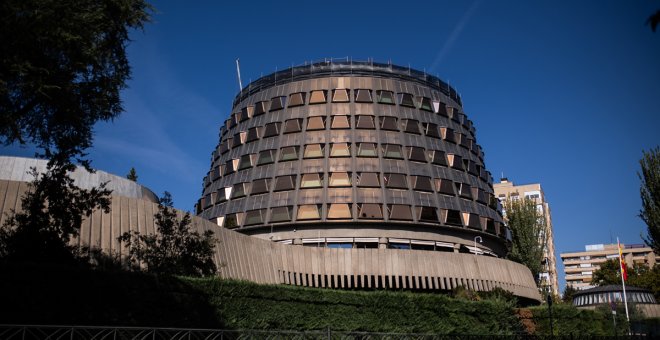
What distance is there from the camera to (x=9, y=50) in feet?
51.8

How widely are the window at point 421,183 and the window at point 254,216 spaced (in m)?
15.0

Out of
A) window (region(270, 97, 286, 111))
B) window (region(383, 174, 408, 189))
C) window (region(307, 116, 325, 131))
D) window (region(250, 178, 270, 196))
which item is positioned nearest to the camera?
window (region(383, 174, 408, 189))

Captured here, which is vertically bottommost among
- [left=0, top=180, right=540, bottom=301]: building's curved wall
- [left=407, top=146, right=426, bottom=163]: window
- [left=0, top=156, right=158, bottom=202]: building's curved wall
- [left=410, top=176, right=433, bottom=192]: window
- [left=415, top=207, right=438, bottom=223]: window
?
[left=0, top=180, right=540, bottom=301]: building's curved wall

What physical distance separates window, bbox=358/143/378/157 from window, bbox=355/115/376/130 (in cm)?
213

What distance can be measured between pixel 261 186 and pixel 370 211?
1155cm

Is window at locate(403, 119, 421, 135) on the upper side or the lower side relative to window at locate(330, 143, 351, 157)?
upper

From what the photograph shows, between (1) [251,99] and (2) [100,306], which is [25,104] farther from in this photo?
(1) [251,99]

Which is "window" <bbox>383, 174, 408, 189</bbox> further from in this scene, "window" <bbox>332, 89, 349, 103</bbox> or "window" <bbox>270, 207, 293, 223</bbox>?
"window" <bbox>332, 89, 349, 103</bbox>

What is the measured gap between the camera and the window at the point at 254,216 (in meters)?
55.4

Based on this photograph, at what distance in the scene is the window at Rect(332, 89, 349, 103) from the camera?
60.2 m

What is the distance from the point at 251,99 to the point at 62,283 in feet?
159

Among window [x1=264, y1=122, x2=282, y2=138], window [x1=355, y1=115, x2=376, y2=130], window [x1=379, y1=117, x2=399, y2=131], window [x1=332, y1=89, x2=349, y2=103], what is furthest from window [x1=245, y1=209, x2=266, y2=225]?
window [x1=379, y1=117, x2=399, y2=131]

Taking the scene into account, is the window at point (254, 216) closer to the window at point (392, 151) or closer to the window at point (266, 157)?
the window at point (266, 157)

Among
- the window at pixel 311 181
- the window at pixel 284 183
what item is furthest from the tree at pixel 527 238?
the window at pixel 284 183
